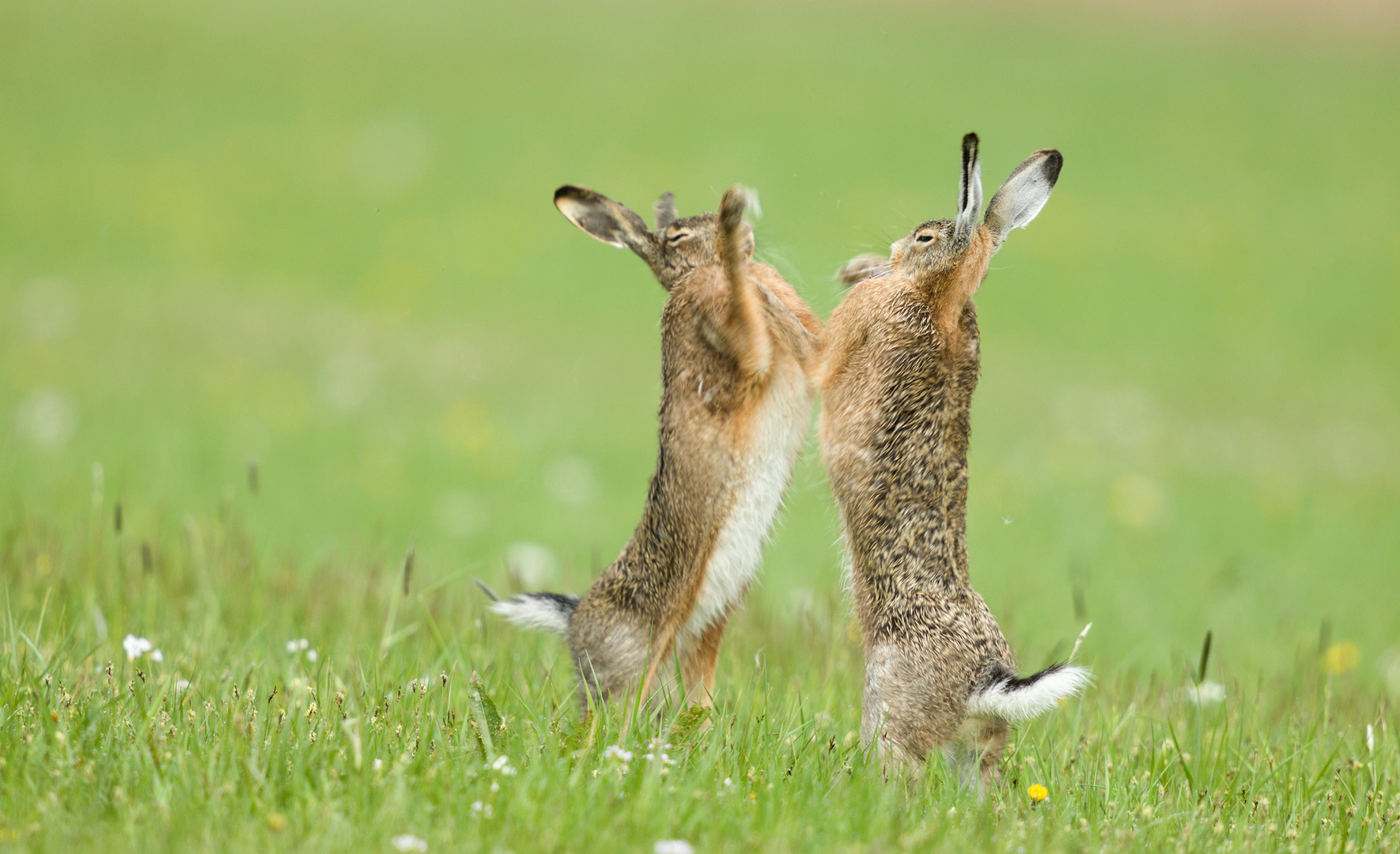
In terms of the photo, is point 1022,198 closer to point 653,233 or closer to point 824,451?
point 824,451

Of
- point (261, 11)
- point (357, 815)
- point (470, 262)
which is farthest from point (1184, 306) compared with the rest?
point (261, 11)

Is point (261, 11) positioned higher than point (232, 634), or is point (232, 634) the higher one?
point (261, 11)

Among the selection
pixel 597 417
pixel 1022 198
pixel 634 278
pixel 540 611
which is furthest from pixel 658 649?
pixel 634 278

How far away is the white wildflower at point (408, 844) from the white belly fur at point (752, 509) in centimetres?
151

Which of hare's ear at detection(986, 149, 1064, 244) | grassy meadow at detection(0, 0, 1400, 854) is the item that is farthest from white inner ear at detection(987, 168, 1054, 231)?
grassy meadow at detection(0, 0, 1400, 854)

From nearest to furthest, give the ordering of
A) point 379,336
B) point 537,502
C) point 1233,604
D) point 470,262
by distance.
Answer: point 1233,604 → point 537,502 → point 379,336 → point 470,262

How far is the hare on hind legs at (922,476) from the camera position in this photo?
359 centimetres

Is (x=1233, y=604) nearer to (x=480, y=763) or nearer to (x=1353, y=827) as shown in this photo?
(x=1353, y=827)

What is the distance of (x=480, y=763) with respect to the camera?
3.30 m

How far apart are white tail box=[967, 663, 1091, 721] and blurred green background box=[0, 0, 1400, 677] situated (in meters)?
0.92

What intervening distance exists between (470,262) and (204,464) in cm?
601

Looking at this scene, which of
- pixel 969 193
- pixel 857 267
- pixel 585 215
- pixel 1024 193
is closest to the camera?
pixel 969 193

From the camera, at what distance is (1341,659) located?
20.0 ft

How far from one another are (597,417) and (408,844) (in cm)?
839
